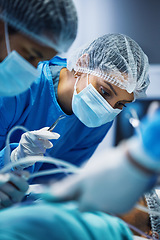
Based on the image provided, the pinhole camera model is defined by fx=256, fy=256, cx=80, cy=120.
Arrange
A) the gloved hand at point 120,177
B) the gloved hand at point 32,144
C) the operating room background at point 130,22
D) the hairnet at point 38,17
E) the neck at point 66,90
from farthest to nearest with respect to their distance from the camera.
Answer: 1. the operating room background at point 130,22
2. the neck at point 66,90
3. the gloved hand at point 32,144
4. the hairnet at point 38,17
5. the gloved hand at point 120,177

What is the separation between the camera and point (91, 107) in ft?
4.61

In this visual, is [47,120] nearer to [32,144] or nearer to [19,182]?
[32,144]

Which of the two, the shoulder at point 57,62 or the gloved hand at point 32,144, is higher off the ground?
the shoulder at point 57,62

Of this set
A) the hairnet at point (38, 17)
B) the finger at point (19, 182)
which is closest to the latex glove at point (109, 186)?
the finger at point (19, 182)

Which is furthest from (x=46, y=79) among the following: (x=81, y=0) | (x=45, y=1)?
(x=81, y=0)

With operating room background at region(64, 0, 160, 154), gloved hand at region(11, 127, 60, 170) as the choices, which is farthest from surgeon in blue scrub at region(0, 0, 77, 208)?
operating room background at region(64, 0, 160, 154)

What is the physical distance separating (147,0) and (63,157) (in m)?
1.85

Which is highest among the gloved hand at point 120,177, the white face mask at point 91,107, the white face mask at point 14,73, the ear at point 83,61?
the white face mask at point 14,73

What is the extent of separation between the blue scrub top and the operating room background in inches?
45.5

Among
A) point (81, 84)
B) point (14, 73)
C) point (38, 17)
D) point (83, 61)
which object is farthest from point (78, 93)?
point (38, 17)

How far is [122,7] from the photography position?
2.63 metres

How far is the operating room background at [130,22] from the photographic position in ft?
8.52

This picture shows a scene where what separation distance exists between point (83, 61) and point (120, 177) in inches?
38.7

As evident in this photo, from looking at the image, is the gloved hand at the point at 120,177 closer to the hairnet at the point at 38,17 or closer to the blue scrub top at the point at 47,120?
the hairnet at the point at 38,17
